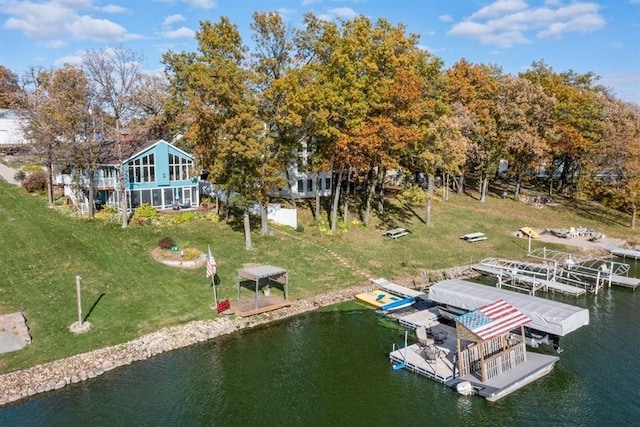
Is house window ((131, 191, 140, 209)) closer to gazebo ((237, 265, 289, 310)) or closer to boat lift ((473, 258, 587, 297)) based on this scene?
gazebo ((237, 265, 289, 310))

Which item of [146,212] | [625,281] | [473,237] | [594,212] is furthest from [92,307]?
[594,212]

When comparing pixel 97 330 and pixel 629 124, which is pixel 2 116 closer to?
pixel 97 330

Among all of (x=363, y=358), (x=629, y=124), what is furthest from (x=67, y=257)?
(x=629, y=124)

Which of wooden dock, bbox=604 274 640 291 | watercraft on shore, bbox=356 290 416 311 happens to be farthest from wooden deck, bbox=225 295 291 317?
wooden dock, bbox=604 274 640 291

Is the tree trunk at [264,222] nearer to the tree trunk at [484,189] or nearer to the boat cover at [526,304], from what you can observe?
the boat cover at [526,304]

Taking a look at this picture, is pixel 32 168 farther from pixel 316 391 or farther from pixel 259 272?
pixel 316 391
